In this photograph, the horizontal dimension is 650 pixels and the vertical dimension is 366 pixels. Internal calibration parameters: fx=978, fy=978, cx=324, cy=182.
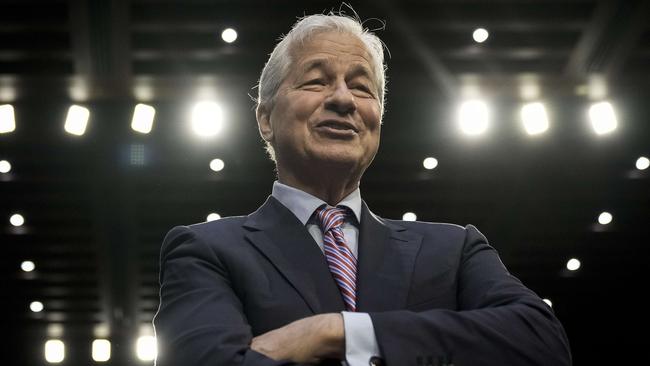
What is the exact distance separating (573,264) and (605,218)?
47.2 inches

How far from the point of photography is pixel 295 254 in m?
1.89

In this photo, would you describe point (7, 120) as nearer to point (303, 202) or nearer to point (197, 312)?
point (303, 202)

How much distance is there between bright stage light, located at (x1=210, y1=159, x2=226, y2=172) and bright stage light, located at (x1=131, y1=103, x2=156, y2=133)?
1328 mm

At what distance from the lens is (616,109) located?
1033 centimetres

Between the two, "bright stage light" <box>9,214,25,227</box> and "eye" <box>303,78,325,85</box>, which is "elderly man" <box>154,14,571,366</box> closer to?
"eye" <box>303,78,325,85</box>

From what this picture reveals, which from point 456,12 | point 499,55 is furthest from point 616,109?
point 456,12

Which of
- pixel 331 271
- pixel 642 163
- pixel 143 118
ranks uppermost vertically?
pixel 143 118

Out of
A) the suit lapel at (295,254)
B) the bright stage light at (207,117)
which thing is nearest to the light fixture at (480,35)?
the bright stage light at (207,117)

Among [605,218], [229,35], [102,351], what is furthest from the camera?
[102,351]

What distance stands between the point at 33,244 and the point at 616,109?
719cm

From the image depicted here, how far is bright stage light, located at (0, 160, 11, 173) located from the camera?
10.9 meters

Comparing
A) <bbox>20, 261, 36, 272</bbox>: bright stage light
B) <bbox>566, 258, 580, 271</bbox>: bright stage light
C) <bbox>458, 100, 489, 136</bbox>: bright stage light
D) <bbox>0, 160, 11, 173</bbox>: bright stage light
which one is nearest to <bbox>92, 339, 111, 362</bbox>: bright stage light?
<bbox>20, 261, 36, 272</bbox>: bright stage light

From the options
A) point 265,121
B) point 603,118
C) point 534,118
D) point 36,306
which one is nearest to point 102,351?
point 36,306

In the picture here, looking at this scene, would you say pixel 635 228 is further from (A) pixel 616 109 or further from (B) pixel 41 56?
(B) pixel 41 56
